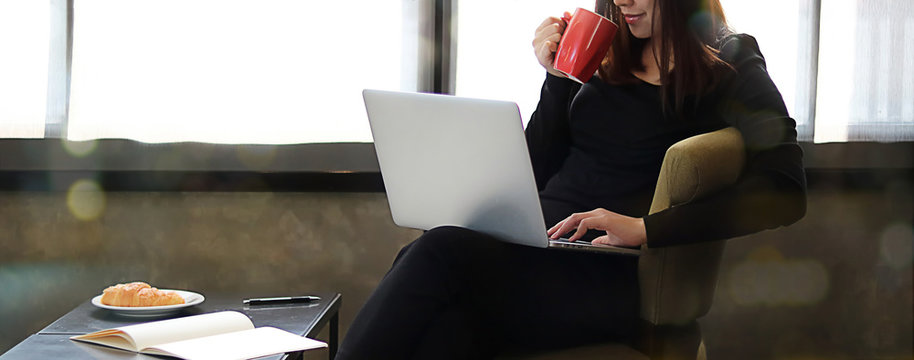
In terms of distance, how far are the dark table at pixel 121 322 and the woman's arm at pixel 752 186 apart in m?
0.65

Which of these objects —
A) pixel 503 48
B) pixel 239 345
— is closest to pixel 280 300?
pixel 239 345

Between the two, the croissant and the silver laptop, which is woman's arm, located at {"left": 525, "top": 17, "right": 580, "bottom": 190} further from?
the croissant

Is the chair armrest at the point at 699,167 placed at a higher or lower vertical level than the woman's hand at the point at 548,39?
lower

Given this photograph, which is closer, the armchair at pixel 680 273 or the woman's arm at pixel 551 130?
the armchair at pixel 680 273

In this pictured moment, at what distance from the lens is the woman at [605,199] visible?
1.23 metres

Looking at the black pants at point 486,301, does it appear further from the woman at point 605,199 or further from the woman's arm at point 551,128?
the woman's arm at point 551,128

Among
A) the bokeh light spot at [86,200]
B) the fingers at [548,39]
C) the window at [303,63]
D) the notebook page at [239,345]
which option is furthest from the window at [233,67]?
the notebook page at [239,345]

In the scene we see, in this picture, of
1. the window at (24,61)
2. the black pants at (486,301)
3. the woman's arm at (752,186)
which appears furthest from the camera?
the window at (24,61)

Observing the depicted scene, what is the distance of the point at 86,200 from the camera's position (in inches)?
88.8

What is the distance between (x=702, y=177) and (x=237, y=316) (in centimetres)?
84

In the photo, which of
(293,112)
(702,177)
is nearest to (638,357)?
(702,177)

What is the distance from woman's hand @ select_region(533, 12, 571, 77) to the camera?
1.59 meters

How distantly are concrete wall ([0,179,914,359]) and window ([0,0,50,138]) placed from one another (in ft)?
0.77

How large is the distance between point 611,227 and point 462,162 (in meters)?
0.29
